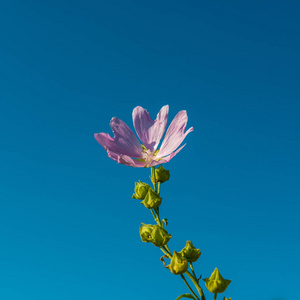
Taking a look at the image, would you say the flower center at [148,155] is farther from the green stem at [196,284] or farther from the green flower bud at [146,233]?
the green stem at [196,284]

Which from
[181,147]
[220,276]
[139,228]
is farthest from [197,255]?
[181,147]

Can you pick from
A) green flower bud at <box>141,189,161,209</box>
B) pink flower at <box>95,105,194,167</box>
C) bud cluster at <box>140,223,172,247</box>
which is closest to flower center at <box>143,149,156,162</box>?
pink flower at <box>95,105,194,167</box>

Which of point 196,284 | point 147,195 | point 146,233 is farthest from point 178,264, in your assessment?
point 147,195

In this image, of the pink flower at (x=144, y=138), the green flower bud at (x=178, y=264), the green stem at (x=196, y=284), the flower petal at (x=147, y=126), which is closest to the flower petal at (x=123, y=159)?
the pink flower at (x=144, y=138)

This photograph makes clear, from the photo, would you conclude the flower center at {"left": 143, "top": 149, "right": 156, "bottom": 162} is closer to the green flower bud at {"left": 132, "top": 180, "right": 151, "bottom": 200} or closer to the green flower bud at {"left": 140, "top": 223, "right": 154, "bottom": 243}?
the green flower bud at {"left": 132, "top": 180, "right": 151, "bottom": 200}

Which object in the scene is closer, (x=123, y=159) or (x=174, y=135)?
(x=123, y=159)

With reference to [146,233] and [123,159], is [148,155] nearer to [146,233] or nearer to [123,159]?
[123,159]

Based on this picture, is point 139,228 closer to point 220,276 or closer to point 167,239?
point 167,239
